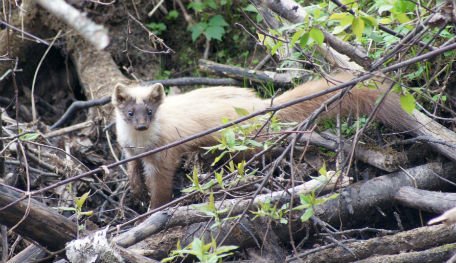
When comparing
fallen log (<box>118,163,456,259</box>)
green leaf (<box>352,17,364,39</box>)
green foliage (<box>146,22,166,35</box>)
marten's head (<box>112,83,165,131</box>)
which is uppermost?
green leaf (<box>352,17,364,39</box>)

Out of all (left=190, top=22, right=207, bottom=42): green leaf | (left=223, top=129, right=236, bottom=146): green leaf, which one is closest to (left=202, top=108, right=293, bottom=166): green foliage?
(left=223, top=129, right=236, bottom=146): green leaf

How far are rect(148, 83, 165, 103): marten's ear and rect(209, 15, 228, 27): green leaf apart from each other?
1861mm

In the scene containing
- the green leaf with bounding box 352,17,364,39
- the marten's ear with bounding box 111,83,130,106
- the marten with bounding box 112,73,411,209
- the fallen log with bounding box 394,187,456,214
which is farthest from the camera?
the marten's ear with bounding box 111,83,130,106

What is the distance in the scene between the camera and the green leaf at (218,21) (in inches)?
351

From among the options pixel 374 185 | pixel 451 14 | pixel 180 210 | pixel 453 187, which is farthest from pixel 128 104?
pixel 451 14

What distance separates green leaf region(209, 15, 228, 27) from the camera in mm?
8914

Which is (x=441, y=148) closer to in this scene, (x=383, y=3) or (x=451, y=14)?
(x=383, y=3)

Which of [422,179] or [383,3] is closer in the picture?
[383,3]

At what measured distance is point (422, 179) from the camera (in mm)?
6082

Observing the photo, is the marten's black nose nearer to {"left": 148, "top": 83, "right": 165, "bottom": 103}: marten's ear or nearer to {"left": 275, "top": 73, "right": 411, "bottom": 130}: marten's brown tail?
{"left": 148, "top": 83, "right": 165, "bottom": 103}: marten's ear

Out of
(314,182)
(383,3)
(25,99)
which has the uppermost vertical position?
(383,3)

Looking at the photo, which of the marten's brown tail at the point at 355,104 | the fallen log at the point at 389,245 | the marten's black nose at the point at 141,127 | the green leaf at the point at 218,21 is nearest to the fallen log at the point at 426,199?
the fallen log at the point at 389,245

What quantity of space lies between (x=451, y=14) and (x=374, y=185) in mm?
2122

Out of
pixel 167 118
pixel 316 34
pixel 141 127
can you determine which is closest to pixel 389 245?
pixel 316 34
